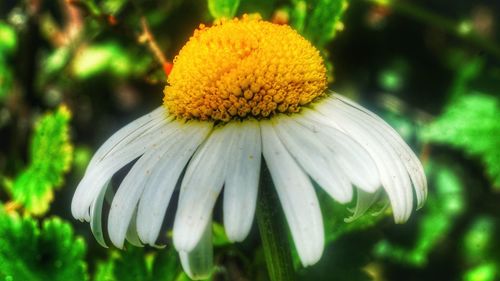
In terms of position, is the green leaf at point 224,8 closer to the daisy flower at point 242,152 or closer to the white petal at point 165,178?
the daisy flower at point 242,152

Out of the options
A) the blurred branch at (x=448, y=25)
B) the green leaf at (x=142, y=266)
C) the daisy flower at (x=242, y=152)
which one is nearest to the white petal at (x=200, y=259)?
the daisy flower at (x=242, y=152)

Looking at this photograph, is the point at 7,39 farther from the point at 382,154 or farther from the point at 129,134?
the point at 382,154

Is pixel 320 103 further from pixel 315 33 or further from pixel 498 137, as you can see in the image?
pixel 498 137

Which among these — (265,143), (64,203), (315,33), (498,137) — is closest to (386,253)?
(498,137)

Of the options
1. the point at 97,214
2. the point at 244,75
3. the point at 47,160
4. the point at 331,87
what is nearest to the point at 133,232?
the point at 97,214

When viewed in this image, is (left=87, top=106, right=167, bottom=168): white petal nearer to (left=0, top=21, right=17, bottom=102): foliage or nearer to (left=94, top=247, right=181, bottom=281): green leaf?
(left=94, top=247, right=181, bottom=281): green leaf

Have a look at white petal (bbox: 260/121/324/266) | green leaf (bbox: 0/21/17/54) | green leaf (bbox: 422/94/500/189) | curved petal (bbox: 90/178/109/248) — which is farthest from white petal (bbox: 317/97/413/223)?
green leaf (bbox: 0/21/17/54)
